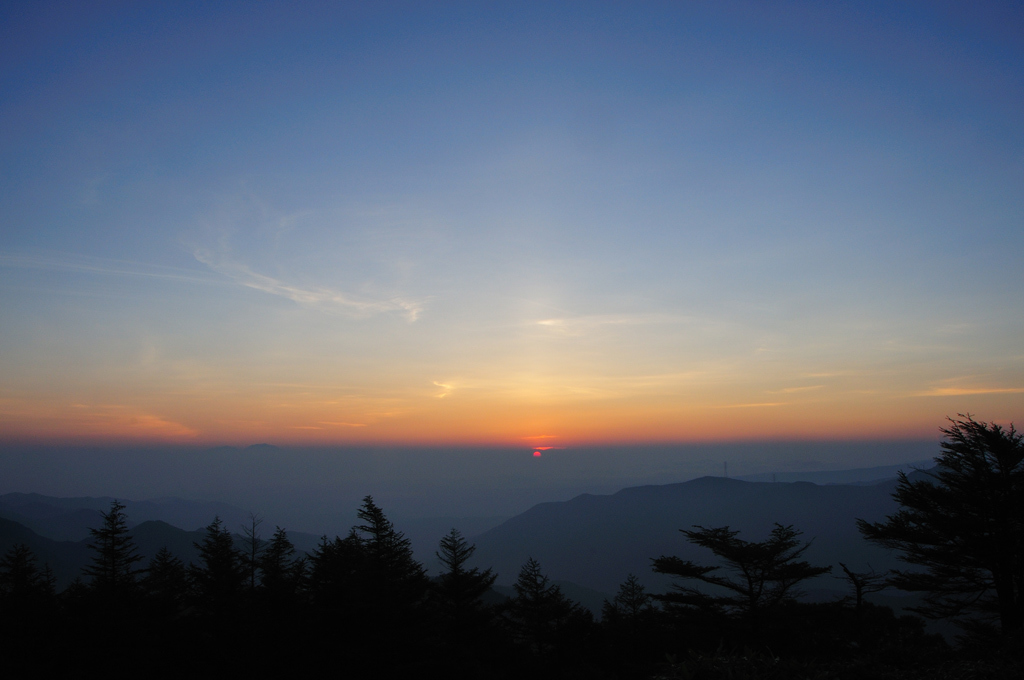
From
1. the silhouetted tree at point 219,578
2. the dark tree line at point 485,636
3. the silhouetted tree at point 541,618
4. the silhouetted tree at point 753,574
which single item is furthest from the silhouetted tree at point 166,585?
the silhouetted tree at point 753,574

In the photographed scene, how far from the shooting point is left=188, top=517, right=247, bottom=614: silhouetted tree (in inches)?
1052

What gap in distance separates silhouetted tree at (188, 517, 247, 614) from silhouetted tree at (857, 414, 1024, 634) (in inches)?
1346

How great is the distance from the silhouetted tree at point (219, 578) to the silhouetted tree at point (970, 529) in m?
34.2

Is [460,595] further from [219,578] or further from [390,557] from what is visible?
[219,578]

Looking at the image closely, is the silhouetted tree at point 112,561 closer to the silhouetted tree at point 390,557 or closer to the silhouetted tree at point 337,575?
the silhouetted tree at point 337,575

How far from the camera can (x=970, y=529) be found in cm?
2014

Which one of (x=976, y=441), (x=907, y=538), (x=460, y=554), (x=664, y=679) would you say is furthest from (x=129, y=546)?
(x=976, y=441)

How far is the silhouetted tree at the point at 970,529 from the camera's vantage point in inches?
757

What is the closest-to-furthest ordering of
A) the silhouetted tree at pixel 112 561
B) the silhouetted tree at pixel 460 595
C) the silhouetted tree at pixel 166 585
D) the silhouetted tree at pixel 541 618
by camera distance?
the silhouetted tree at pixel 166 585 → the silhouetted tree at pixel 112 561 → the silhouetted tree at pixel 460 595 → the silhouetted tree at pixel 541 618

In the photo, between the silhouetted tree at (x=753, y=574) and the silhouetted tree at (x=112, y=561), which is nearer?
the silhouetted tree at (x=753, y=574)

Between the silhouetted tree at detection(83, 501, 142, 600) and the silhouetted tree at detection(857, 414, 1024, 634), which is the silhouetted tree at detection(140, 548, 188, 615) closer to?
the silhouetted tree at detection(83, 501, 142, 600)

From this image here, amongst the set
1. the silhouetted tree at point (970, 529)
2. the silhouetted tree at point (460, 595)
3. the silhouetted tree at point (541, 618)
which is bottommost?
the silhouetted tree at point (541, 618)

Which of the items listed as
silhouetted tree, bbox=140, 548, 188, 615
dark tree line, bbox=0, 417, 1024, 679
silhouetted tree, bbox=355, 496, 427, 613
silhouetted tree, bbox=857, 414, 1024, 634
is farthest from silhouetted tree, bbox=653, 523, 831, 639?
silhouetted tree, bbox=140, 548, 188, 615

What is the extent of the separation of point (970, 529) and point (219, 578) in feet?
128
